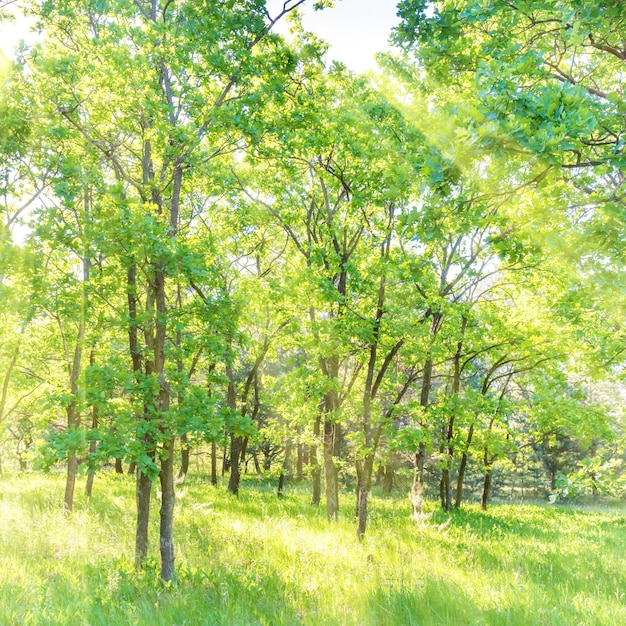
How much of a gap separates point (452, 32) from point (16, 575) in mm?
8302

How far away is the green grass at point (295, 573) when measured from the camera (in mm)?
4648

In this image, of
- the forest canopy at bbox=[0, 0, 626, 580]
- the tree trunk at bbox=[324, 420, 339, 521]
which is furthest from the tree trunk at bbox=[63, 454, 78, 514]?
the tree trunk at bbox=[324, 420, 339, 521]

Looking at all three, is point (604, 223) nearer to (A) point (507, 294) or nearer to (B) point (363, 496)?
(B) point (363, 496)

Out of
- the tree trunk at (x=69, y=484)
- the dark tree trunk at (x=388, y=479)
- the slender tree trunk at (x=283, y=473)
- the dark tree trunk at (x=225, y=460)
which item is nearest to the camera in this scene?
the tree trunk at (x=69, y=484)

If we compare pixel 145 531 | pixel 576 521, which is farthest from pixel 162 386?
pixel 576 521

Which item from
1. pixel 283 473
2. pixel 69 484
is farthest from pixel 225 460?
pixel 69 484

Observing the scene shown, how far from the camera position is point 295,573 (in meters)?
6.59

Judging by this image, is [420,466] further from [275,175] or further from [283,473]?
[275,175]

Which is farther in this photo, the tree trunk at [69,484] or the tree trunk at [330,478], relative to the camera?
the tree trunk at [330,478]

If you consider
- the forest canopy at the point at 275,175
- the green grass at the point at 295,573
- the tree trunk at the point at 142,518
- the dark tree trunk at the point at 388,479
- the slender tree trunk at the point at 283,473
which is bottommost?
the dark tree trunk at the point at 388,479

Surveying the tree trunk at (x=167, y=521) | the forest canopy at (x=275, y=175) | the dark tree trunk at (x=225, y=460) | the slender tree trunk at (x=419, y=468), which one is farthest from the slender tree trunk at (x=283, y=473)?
the tree trunk at (x=167, y=521)

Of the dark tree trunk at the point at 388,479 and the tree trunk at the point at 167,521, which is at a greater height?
the tree trunk at the point at 167,521

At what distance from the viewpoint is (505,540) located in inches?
436

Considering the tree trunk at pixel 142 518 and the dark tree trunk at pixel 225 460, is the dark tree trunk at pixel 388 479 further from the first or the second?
the tree trunk at pixel 142 518
